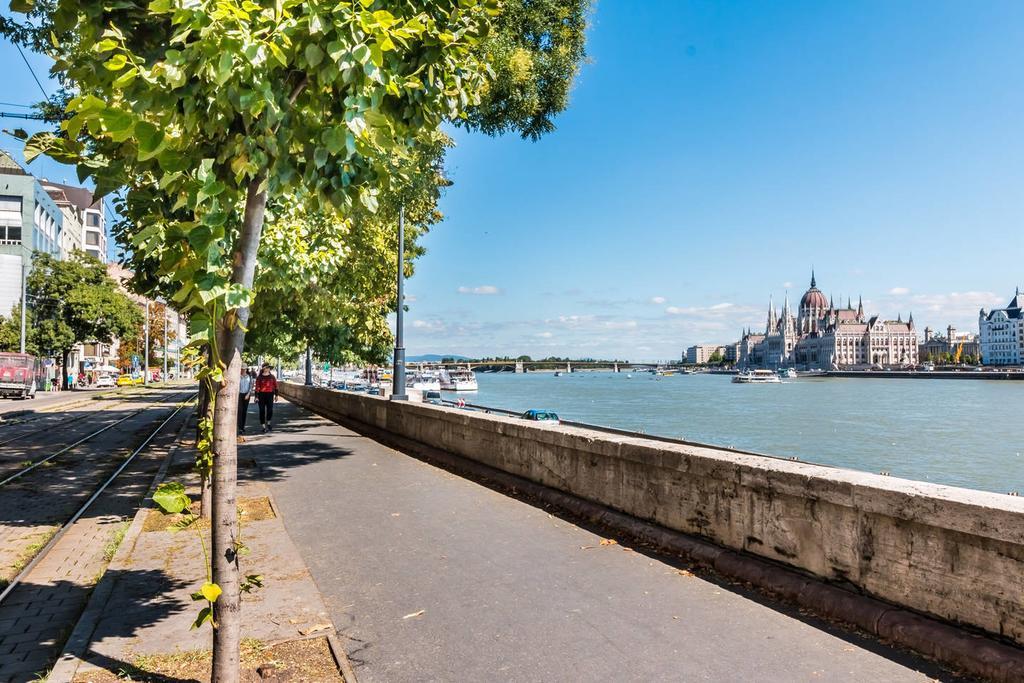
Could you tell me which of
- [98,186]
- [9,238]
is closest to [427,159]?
[98,186]

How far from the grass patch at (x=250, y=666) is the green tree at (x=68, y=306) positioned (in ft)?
186

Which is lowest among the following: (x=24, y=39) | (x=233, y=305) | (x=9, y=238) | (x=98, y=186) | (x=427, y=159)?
(x=233, y=305)

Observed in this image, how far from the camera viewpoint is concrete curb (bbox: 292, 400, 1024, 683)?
3693 millimetres

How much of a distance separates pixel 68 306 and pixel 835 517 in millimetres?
62183

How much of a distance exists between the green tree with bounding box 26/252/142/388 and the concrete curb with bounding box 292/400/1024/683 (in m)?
56.3

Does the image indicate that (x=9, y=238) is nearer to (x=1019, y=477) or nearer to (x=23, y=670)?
(x=23, y=670)

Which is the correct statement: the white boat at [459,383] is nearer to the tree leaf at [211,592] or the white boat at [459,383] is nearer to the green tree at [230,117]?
the green tree at [230,117]

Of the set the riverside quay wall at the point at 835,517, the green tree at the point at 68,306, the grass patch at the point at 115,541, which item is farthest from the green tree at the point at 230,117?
the green tree at the point at 68,306

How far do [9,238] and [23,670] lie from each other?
230 ft

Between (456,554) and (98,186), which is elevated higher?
(98,186)

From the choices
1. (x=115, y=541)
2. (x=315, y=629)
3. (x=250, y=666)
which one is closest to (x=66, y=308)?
(x=115, y=541)

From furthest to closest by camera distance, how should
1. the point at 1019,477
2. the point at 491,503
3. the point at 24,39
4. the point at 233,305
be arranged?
the point at 1019,477 → the point at 24,39 → the point at 491,503 → the point at 233,305

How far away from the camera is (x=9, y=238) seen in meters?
59.8

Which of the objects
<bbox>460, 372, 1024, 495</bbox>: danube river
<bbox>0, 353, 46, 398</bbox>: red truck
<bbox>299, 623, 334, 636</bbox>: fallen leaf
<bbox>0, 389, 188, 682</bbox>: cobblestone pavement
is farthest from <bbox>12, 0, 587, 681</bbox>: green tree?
<bbox>0, 353, 46, 398</bbox>: red truck
